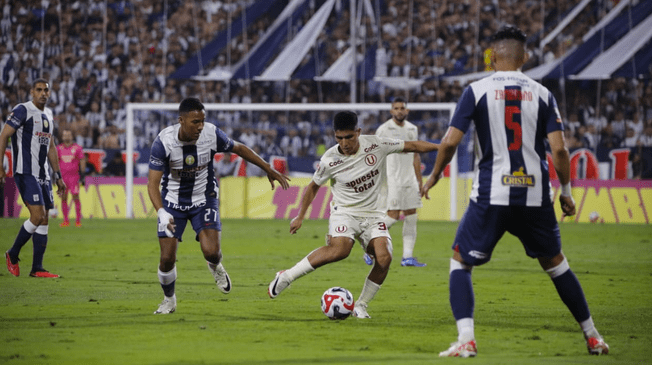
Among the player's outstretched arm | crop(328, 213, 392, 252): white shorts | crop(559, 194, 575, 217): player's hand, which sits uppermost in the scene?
the player's outstretched arm

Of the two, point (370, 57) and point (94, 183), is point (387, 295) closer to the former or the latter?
point (94, 183)

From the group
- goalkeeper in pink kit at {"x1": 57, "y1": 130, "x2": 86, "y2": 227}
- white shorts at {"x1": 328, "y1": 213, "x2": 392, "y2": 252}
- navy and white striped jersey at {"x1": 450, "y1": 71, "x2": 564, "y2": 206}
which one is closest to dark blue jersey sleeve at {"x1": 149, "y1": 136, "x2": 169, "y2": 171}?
white shorts at {"x1": 328, "y1": 213, "x2": 392, "y2": 252}

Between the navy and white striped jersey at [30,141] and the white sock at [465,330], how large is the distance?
23.2 feet

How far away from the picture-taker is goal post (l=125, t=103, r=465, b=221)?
79.2 feet

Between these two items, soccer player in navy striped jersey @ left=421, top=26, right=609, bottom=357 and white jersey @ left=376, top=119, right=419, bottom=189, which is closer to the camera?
soccer player in navy striped jersey @ left=421, top=26, right=609, bottom=357

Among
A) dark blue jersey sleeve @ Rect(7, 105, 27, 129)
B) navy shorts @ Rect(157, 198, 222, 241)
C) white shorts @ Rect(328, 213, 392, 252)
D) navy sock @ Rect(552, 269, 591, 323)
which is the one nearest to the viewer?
navy sock @ Rect(552, 269, 591, 323)

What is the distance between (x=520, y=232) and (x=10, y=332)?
384cm

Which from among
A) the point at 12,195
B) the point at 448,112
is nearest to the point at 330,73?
the point at 448,112

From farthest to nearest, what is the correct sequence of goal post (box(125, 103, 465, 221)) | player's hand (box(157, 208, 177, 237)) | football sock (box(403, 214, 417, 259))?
goal post (box(125, 103, 465, 221)) < football sock (box(403, 214, 417, 259)) < player's hand (box(157, 208, 177, 237))

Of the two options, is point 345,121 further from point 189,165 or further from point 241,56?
point 241,56

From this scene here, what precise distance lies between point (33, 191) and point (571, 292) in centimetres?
738

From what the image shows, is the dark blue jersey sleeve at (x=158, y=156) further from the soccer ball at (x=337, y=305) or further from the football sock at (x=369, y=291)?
the football sock at (x=369, y=291)

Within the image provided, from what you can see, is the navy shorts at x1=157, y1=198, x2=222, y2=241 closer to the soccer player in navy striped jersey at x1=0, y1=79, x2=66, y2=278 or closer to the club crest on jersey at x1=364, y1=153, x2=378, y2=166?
the club crest on jersey at x1=364, y1=153, x2=378, y2=166

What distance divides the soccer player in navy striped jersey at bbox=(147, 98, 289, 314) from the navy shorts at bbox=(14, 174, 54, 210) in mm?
3390
